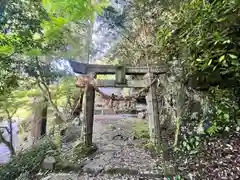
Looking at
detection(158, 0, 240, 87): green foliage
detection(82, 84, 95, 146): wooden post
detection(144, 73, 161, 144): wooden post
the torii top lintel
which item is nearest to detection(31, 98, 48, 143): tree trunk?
detection(82, 84, 95, 146): wooden post

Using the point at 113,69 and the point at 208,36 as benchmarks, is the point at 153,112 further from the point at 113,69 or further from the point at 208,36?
the point at 208,36

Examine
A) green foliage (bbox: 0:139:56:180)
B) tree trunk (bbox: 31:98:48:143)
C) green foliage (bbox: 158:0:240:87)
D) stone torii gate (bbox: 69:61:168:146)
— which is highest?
green foliage (bbox: 158:0:240:87)

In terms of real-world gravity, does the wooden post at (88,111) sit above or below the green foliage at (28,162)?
above

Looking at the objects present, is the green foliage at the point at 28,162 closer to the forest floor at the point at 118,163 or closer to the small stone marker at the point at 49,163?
the small stone marker at the point at 49,163

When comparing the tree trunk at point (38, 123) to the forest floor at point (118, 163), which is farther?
the tree trunk at point (38, 123)

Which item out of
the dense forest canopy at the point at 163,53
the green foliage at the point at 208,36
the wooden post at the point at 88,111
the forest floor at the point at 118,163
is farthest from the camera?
the wooden post at the point at 88,111

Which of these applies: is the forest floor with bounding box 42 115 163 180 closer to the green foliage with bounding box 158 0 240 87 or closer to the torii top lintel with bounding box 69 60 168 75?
the torii top lintel with bounding box 69 60 168 75

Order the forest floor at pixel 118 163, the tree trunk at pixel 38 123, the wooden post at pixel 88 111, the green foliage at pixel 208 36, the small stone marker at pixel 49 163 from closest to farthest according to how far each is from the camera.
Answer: the green foliage at pixel 208 36 → the forest floor at pixel 118 163 → the small stone marker at pixel 49 163 → the wooden post at pixel 88 111 → the tree trunk at pixel 38 123

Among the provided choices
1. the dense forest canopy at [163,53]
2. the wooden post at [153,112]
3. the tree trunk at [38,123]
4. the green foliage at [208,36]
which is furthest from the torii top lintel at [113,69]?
the tree trunk at [38,123]

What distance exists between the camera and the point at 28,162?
3789 millimetres

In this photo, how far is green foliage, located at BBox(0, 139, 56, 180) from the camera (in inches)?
146

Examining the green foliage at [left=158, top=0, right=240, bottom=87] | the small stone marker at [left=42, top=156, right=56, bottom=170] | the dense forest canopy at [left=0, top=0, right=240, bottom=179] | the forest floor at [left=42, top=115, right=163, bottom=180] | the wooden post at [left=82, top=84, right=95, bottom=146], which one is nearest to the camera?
the green foliage at [left=158, top=0, right=240, bottom=87]

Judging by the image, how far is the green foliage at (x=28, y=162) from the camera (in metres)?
3.72

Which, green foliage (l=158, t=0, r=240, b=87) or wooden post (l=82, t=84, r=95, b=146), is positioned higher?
green foliage (l=158, t=0, r=240, b=87)
